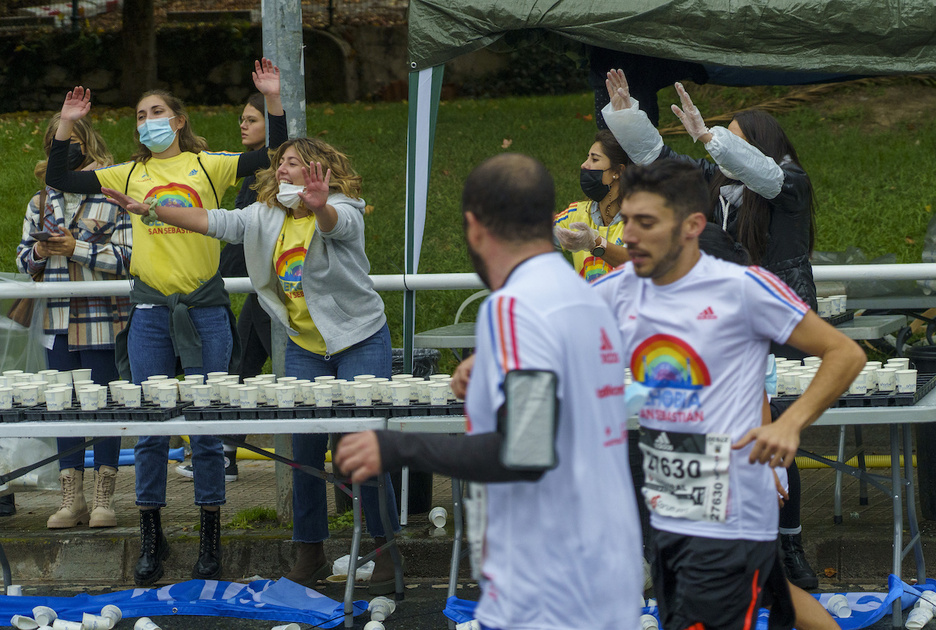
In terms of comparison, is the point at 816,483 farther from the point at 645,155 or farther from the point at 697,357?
the point at 697,357

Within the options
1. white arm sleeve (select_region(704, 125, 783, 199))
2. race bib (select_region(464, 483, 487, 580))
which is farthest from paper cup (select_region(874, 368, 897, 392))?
race bib (select_region(464, 483, 487, 580))

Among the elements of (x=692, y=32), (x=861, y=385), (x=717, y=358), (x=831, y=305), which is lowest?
(x=861, y=385)

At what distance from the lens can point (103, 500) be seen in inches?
236

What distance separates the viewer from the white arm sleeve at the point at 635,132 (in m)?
4.91

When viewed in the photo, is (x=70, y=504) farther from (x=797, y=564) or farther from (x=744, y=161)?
(x=744, y=161)

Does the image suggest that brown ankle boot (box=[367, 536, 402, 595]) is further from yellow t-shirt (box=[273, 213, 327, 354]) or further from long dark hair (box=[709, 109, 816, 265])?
long dark hair (box=[709, 109, 816, 265])

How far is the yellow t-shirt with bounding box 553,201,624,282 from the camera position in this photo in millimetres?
5152

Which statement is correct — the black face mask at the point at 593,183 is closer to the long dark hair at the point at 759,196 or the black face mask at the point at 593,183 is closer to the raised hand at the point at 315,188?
the long dark hair at the point at 759,196

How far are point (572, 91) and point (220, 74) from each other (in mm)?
5573

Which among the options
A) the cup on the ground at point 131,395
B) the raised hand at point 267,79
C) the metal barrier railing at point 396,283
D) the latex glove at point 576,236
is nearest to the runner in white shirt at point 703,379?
the latex glove at point 576,236

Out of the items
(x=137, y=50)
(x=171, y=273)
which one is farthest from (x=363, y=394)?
(x=137, y=50)

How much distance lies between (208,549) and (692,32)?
3.60 meters

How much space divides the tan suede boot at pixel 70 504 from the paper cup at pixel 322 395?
6.86ft

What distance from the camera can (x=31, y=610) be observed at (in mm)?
5086
